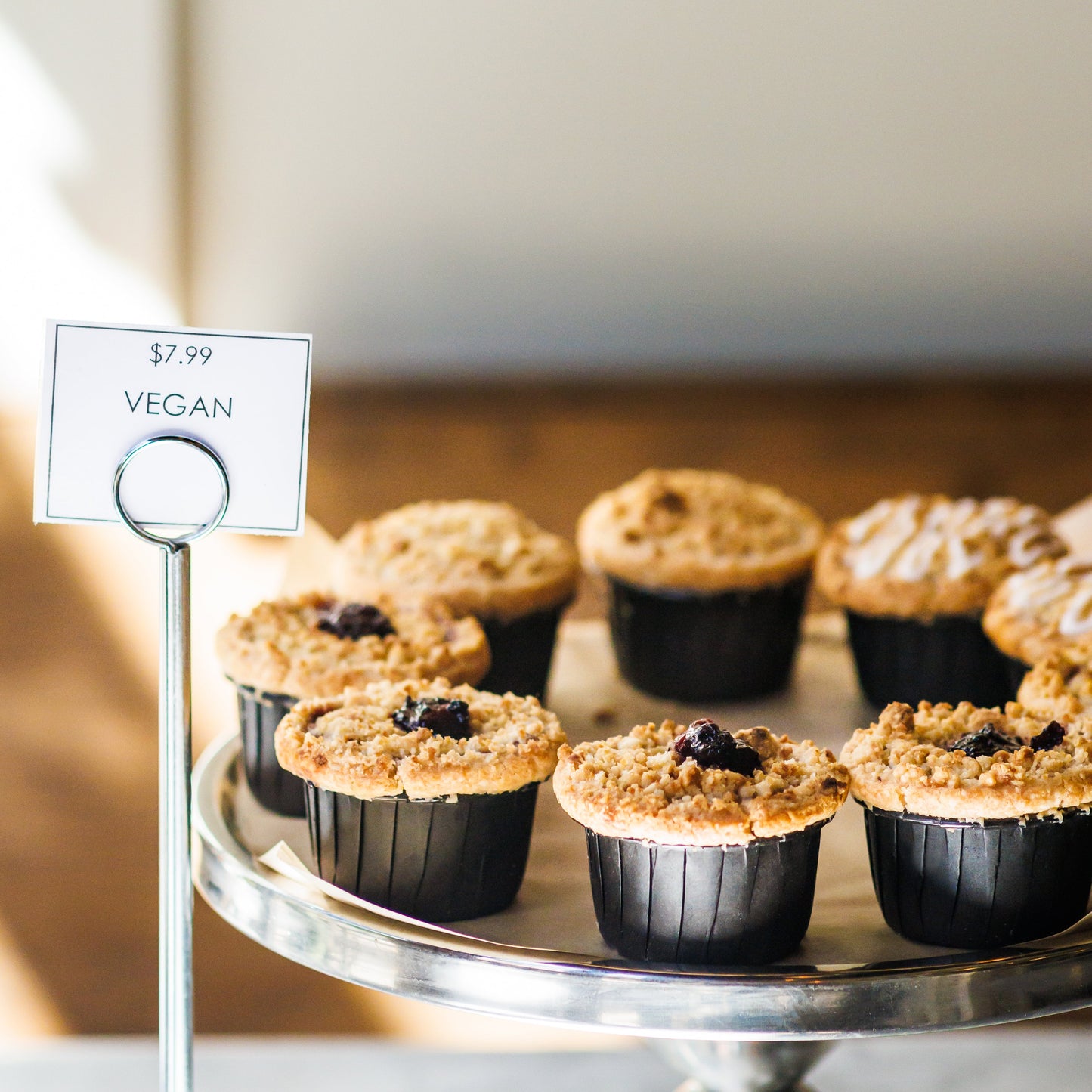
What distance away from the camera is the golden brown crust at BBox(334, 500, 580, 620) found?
6.60 ft

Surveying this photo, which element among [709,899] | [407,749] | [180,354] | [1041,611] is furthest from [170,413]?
[1041,611]

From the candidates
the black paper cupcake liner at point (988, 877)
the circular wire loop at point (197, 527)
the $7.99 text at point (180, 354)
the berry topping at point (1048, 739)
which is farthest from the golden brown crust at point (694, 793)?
the $7.99 text at point (180, 354)

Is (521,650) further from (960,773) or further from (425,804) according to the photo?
(960,773)

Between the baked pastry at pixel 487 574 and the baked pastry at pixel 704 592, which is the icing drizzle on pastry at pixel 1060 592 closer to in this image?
the baked pastry at pixel 704 592

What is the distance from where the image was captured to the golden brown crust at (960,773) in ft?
4.25

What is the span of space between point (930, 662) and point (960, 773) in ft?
2.55

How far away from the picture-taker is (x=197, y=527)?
46.6 inches

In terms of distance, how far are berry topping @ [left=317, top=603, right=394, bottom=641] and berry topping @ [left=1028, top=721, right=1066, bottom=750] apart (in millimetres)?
876

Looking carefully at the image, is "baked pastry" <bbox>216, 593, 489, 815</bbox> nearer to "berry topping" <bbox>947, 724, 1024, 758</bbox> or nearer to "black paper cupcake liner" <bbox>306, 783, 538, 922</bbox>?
"black paper cupcake liner" <bbox>306, 783, 538, 922</bbox>

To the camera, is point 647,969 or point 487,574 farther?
point 487,574

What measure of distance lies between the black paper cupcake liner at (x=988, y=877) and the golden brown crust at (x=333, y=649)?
67cm

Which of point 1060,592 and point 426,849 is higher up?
point 1060,592

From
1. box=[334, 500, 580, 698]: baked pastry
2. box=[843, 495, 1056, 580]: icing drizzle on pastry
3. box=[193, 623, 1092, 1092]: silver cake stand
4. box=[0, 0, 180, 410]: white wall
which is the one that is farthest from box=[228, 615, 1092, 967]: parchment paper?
box=[0, 0, 180, 410]: white wall

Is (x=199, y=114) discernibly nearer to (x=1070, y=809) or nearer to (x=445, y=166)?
(x=445, y=166)
